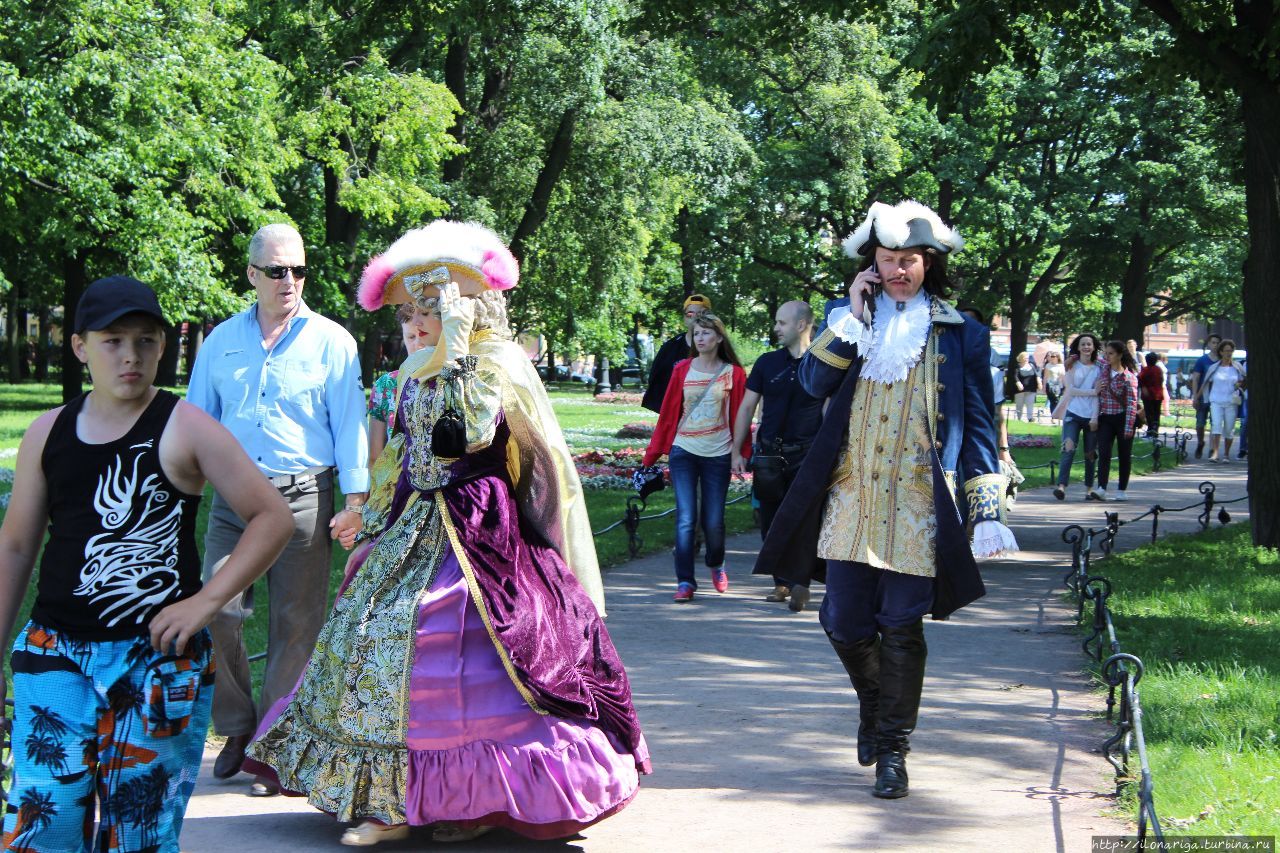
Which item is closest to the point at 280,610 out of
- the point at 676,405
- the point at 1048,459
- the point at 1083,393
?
the point at 676,405

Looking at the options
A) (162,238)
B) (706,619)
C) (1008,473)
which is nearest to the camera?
(706,619)

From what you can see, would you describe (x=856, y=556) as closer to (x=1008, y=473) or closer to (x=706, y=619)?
(x=706, y=619)

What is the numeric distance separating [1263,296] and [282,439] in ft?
28.8

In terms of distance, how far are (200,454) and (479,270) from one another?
1918mm

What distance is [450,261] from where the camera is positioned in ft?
17.6

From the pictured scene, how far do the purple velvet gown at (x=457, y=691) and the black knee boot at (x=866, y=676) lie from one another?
1023mm

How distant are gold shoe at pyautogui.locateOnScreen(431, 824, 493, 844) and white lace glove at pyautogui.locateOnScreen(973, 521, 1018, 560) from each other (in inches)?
79.9

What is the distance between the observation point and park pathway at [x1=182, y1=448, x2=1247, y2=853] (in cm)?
511

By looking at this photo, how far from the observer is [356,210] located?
88.4 ft

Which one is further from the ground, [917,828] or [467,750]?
[467,750]

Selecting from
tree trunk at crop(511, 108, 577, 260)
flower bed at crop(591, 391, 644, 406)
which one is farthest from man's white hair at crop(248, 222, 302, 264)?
flower bed at crop(591, 391, 644, 406)

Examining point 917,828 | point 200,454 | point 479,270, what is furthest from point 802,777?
point 200,454

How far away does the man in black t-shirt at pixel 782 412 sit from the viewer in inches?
388

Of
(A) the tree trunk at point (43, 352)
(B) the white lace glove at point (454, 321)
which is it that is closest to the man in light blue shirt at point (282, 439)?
(B) the white lace glove at point (454, 321)
